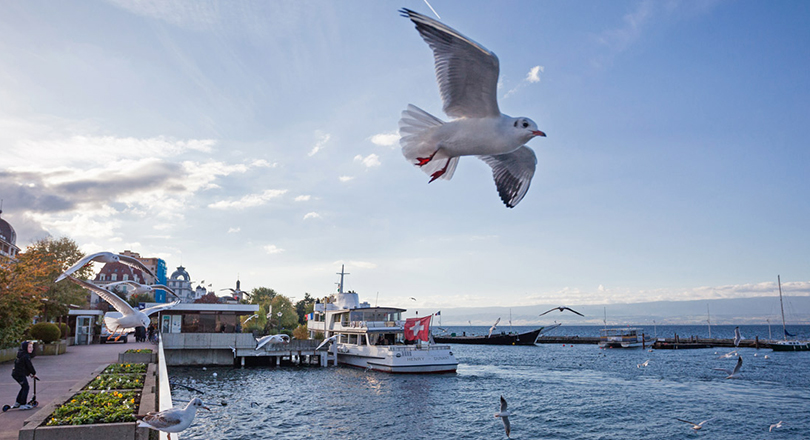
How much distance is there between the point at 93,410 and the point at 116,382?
422 centimetres

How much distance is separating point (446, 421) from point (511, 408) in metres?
5.15

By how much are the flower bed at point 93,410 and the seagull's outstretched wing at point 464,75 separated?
734cm

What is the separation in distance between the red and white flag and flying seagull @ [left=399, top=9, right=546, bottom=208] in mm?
33274

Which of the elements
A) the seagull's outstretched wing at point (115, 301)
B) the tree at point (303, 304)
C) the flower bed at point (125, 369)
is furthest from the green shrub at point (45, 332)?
the tree at point (303, 304)

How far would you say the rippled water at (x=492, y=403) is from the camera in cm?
2030

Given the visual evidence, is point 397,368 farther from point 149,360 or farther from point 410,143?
point 410,143

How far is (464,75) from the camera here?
3281 mm

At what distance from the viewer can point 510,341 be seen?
84500 mm

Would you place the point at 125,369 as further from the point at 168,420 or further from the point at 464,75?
the point at 464,75

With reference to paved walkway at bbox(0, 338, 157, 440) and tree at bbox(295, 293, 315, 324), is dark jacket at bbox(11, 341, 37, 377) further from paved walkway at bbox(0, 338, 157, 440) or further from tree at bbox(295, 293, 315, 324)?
tree at bbox(295, 293, 315, 324)

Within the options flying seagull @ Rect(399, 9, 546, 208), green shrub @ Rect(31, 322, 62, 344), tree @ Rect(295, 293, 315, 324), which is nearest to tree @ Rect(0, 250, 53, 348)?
green shrub @ Rect(31, 322, 62, 344)

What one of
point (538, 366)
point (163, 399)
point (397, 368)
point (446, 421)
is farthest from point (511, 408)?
point (538, 366)

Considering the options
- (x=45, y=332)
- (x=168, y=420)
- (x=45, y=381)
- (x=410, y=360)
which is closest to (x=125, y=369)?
(x=45, y=381)

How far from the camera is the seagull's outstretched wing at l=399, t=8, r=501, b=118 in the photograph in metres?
3.09
